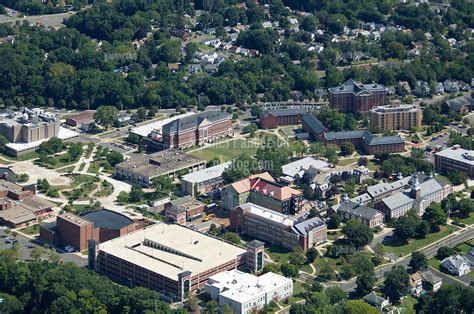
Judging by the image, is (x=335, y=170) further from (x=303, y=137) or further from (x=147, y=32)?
(x=147, y=32)

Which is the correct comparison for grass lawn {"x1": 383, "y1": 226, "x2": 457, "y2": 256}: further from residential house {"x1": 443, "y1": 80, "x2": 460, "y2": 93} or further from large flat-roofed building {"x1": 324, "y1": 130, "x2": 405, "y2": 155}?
residential house {"x1": 443, "y1": 80, "x2": 460, "y2": 93}

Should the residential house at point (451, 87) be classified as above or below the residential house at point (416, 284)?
above

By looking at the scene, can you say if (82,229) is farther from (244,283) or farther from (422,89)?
(422,89)

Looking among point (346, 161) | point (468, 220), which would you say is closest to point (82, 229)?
point (346, 161)

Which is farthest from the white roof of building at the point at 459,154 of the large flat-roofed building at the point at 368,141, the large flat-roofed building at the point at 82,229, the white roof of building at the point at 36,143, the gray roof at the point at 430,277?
the white roof of building at the point at 36,143

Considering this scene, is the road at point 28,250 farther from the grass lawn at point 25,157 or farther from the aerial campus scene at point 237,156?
the grass lawn at point 25,157

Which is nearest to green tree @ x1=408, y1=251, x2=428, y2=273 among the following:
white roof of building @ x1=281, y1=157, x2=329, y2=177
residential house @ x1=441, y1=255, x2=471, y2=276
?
residential house @ x1=441, y1=255, x2=471, y2=276

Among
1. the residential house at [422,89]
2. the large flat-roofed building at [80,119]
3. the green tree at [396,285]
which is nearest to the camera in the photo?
the green tree at [396,285]
